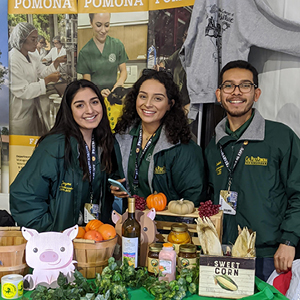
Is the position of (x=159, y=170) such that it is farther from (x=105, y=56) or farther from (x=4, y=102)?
(x=4, y=102)

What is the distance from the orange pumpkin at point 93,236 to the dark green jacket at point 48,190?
68cm

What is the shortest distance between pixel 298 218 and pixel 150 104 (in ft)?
3.82

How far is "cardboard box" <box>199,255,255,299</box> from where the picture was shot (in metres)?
1.39

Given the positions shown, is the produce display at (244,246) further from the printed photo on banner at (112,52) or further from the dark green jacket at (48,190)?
the printed photo on banner at (112,52)

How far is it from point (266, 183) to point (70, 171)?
1.20 metres

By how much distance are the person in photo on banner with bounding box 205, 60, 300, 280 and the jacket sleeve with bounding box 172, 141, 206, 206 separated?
14 centimetres

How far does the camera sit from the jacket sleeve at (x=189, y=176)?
92.6 inches

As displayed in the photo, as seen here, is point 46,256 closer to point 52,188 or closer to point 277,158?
point 52,188

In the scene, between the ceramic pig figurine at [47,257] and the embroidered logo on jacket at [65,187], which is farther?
the embroidered logo on jacket at [65,187]

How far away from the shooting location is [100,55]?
3695 mm

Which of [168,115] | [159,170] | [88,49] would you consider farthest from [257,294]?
[88,49]

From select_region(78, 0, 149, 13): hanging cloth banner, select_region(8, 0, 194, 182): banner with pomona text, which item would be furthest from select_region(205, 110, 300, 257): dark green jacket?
select_region(78, 0, 149, 13): hanging cloth banner

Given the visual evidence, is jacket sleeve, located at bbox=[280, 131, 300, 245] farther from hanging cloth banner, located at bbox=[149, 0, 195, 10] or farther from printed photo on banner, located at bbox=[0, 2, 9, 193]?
printed photo on banner, located at bbox=[0, 2, 9, 193]

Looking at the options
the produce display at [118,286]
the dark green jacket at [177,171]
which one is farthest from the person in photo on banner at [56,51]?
the produce display at [118,286]
